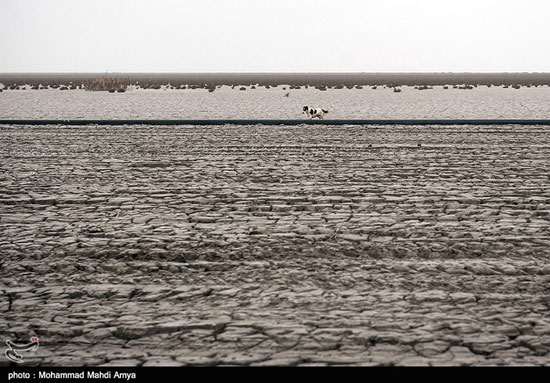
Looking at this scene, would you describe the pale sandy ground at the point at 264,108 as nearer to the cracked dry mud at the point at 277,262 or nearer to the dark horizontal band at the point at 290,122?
the dark horizontal band at the point at 290,122

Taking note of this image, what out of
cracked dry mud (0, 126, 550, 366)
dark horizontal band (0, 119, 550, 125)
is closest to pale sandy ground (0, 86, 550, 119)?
dark horizontal band (0, 119, 550, 125)

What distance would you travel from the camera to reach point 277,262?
560 centimetres

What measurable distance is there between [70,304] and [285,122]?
1513cm

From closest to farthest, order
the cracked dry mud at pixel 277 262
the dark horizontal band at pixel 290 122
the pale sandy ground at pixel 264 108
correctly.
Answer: the cracked dry mud at pixel 277 262, the dark horizontal band at pixel 290 122, the pale sandy ground at pixel 264 108

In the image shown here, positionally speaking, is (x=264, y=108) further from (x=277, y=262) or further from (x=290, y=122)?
(x=277, y=262)

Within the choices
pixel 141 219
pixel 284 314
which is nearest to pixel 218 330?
pixel 284 314

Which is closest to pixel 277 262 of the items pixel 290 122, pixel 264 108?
pixel 290 122

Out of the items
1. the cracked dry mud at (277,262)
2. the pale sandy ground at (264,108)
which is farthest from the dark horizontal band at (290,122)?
the cracked dry mud at (277,262)

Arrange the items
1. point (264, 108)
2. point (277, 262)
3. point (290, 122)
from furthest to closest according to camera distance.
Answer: point (264, 108) < point (290, 122) < point (277, 262)

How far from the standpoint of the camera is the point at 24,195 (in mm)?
8625

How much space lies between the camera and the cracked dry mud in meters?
3.94

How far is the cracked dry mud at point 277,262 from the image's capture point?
3.94m

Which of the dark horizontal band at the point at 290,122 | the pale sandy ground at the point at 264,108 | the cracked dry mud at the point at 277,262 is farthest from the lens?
the pale sandy ground at the point at 264,108
